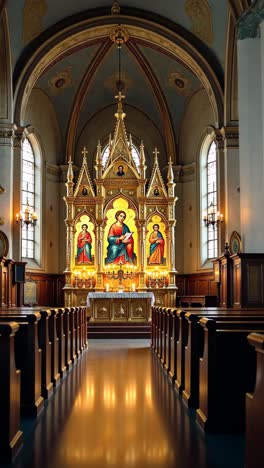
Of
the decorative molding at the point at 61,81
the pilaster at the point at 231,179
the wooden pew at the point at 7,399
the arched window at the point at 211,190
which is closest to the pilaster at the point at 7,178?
the decorative molding at the point at 61,81

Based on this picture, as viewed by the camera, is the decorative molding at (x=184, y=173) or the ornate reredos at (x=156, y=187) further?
the decorative molding at (x=184, y=173)

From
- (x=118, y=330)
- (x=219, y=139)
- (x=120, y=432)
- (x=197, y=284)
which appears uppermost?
(x=219, y=139)

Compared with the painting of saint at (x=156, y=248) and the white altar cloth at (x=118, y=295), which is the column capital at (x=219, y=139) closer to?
the painting of saint at (x=156, y=248)

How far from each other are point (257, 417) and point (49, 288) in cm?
2203

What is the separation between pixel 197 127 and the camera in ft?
84.0

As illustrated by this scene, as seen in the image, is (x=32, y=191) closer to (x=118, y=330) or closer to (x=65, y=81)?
(x=65, y=81)

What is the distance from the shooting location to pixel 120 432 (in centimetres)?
575

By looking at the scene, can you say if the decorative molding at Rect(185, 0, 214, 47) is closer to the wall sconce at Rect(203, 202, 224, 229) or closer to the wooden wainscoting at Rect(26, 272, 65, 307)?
the wall sconce at Rect(203, 202, 224, 229)

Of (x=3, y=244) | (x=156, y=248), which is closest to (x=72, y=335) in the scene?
(x=3, y=244)

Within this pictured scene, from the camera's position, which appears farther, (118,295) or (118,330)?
(118,295)

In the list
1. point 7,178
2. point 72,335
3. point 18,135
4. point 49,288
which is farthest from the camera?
point 49,288

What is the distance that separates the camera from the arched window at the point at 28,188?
2469 centimetres

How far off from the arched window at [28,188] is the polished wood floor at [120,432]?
1582 cm

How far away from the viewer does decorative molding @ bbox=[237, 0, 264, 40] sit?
15.1 metres
